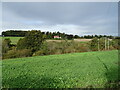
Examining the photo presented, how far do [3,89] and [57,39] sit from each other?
1746 centimetres

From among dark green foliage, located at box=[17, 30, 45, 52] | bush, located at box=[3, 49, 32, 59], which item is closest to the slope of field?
bush, located at box=[3, 49, 32, 59]

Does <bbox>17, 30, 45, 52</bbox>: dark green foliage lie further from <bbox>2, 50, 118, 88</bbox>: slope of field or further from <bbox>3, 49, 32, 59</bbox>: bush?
<bbox>2, 50, 118, 88</bbox>: slope of field

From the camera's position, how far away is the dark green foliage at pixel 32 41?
1806 cm

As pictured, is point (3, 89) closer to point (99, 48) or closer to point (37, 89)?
point (37, 89)

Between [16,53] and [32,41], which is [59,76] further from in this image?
[32,41]

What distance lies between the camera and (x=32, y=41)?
19422 mm

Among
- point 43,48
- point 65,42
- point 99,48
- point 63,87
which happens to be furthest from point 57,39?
point 63,87

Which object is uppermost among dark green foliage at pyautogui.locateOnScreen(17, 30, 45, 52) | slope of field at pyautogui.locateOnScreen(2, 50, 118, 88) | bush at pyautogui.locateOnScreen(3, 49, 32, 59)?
dark green foliage at pyautogui.locateOnScreen(17, 30, 45, 52)

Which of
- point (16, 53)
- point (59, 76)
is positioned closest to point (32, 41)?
point (16, 53)

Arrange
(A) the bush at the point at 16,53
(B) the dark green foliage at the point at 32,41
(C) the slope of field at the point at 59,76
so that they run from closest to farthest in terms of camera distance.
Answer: (C) the slope of field at the point at 59,76, (A) the bush at the point at 16,53, (B) the dark green foliage at the point at 32,41

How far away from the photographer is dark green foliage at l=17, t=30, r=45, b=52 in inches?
711

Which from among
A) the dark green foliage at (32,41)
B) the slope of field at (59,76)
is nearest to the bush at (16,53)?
the dark green foliage at (32,41)

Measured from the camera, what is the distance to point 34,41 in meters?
19.7

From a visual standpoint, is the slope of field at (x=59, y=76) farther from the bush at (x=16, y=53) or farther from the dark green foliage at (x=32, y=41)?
the dark green foliage at (x=32, y=41)
